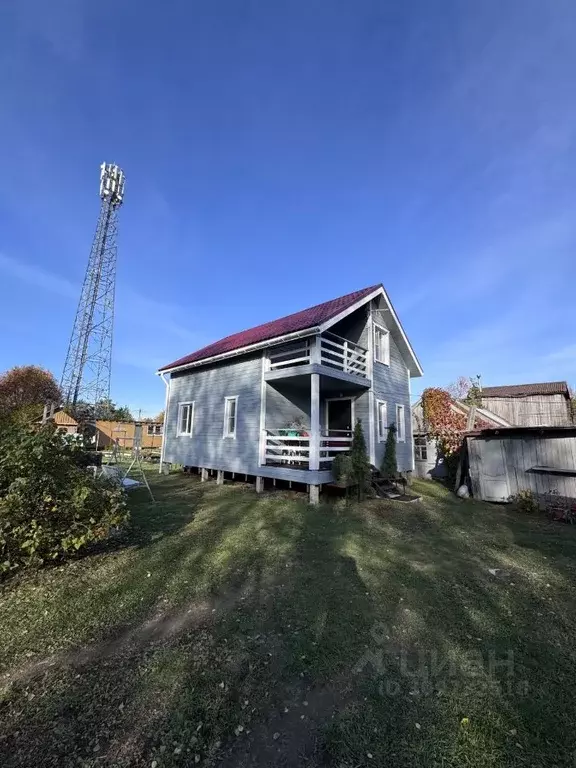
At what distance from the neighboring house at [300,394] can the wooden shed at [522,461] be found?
340cm

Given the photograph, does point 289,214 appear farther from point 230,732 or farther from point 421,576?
point 230,732

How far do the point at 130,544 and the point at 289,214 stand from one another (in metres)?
16.0

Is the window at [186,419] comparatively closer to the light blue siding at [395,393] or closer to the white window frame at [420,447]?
the light blue siding at [395,393]

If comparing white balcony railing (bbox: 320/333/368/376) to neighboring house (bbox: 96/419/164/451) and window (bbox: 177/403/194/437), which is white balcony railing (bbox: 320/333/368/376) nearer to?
window (bbox: 177/403/194/437)

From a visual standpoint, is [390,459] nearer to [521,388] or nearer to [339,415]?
[339,415]

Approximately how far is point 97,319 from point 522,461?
4044cm

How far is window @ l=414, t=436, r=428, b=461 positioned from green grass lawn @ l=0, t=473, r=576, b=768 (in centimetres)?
1069

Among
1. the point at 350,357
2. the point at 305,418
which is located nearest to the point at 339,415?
the point at 305,418

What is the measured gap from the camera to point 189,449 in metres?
15.4

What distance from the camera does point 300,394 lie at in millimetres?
13766

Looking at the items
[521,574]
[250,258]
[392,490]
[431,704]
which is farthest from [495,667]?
[250,258]

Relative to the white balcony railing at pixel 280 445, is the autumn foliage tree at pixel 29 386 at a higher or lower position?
higher

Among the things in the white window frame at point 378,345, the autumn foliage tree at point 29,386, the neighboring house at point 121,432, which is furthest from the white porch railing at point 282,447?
the autumn foliage tree at point 29,386

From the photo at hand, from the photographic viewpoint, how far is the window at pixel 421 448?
1725 centimetres
